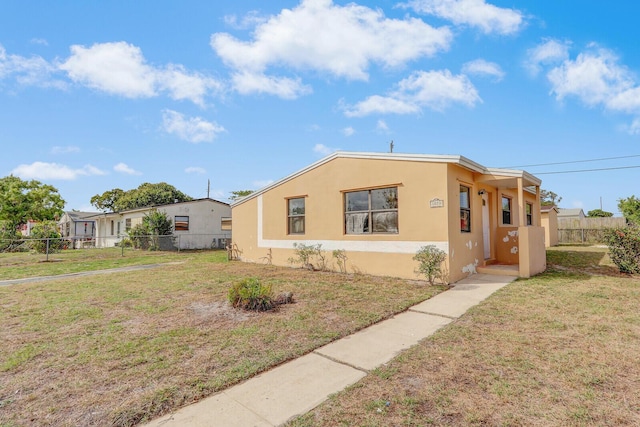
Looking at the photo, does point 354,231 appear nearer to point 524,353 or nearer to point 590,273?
point 524,353

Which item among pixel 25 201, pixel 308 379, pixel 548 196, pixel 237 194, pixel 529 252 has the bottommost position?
pixel 308 379

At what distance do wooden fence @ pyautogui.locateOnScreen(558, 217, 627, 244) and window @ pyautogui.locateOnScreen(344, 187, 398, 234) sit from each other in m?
18.4

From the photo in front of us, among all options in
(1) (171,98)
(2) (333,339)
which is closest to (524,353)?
(2) (333,339)

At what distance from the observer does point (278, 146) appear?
16406mm

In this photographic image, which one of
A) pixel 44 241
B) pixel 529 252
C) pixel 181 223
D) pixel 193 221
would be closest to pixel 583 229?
pixel 529 252

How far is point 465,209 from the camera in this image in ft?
28.0

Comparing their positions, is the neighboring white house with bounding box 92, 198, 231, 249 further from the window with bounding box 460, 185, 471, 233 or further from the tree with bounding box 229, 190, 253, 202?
the window with bounding box 460, 185, 471, 233

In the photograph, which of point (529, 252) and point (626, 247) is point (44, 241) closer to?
point (529, 252)

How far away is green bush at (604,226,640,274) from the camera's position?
8250 mm

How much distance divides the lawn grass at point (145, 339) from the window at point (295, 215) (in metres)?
3.54

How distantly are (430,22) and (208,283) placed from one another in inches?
403

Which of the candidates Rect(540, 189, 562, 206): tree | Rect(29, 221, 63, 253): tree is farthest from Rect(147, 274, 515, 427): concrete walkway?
Rect(540, 189, 562, 206): tree

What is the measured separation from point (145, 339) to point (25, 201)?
32378mm

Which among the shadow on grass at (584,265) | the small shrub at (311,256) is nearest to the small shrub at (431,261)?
the small shrub at (311,256)
